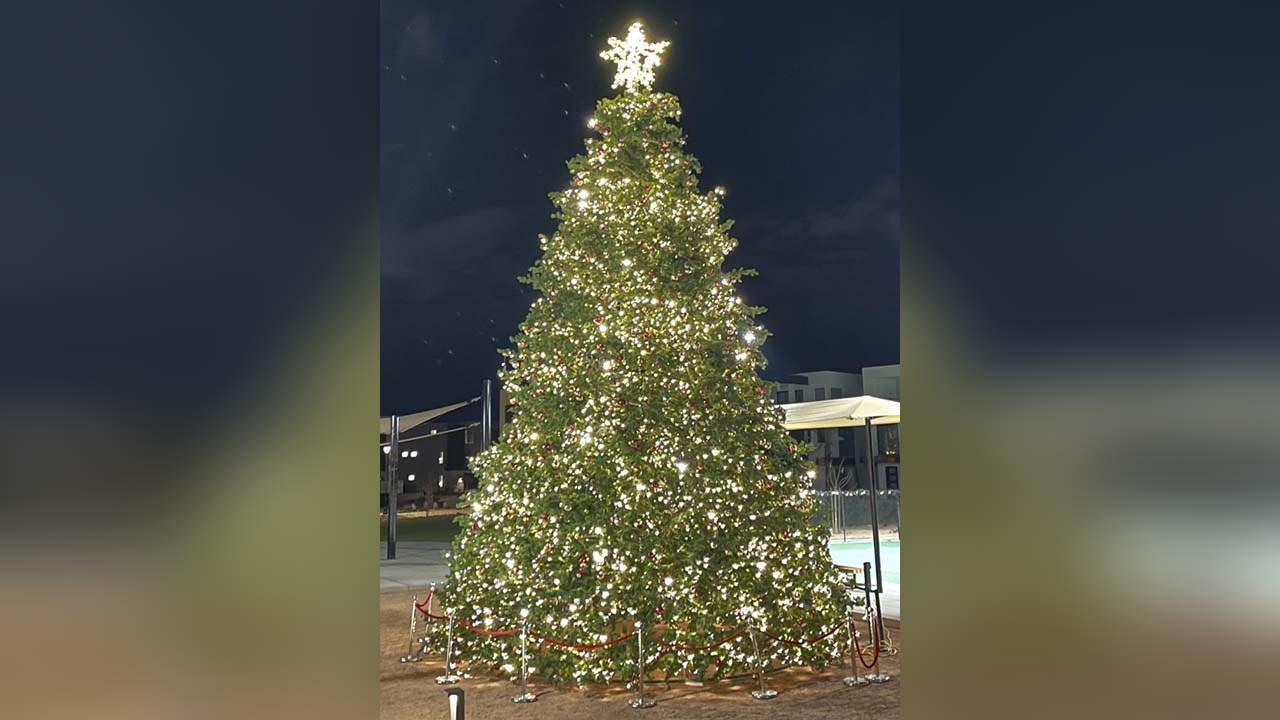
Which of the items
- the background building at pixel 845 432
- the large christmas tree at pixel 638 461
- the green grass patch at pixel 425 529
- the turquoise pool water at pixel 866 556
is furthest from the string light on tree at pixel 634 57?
the background building at pixel 845 432

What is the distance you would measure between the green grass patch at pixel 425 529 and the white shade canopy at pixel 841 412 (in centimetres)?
1317

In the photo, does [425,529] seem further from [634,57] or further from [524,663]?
[634,57]

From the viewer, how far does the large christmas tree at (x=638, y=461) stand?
22.2 ft

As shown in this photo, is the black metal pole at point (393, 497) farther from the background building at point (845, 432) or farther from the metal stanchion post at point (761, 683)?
the background building at point (845, 432)

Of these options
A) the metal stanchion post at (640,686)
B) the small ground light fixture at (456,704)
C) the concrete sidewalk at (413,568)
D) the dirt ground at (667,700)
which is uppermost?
the small ground light fixture at (456,704)

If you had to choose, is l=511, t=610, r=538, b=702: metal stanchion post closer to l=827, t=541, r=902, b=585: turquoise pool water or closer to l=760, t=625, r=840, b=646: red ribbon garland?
l=760, t=625, r=840, b=646: red ribbon garland

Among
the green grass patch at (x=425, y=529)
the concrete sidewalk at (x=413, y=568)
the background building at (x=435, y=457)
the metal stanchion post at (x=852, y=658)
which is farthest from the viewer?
the background building at (x=435, y=457)

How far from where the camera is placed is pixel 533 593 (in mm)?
6898
